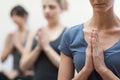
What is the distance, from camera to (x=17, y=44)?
2.03 metres

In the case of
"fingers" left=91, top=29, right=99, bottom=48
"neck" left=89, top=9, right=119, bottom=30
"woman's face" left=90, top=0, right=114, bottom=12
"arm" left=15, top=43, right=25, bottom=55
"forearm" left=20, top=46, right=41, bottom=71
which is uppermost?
"woman's face" left=90, top=0, right=114, bottom=12

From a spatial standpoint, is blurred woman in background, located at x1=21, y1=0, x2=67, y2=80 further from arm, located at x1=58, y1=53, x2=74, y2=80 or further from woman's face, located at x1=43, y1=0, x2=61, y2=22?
arm, located at x1=58, y1=53, x2=74, y2=80

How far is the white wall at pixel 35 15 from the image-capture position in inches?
90.5

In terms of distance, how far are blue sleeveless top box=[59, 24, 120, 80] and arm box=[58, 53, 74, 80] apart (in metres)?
0.02

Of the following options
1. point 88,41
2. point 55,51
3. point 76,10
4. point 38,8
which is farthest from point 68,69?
point 38,8

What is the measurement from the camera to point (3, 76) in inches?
82.6

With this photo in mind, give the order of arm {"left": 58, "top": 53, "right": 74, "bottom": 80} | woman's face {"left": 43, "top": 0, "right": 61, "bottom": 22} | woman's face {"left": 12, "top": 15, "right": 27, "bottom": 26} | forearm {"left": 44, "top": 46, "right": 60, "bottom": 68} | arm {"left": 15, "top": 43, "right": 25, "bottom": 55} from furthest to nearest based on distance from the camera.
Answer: woman's face {"left": 12, "top": 15, "right": 27, "bottom": 26} < arm {"left": 15, "top": 43, "right": 25, "bottom": 55} < woman's face {"left": 43, "top": 0, "right": 61, "bottom": 22} < forearm {"left": 44, "top": 46, "right": 60, "bottom": 68} < arm {"left": 58, "top": 53, "right": 74, "bottom": 80}

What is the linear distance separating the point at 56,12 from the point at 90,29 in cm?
57

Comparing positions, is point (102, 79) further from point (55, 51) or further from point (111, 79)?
point (55, 51)

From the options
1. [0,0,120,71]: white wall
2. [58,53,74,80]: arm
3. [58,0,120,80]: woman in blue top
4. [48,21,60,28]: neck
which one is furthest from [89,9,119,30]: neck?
[0,0,120,71]: white wall

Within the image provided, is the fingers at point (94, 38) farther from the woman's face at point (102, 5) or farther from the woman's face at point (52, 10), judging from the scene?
the woman's face at point (52, 10)

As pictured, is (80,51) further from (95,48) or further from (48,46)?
(48,46)

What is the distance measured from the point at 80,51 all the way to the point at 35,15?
1574 millimetres

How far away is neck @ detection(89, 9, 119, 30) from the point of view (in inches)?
39.9
